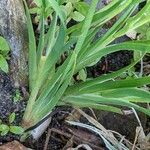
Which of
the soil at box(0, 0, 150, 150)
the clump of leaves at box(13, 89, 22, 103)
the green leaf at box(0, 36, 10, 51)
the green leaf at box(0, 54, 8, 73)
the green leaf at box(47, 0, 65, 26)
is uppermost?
the green leaf at box(47, 0, 65, 26)

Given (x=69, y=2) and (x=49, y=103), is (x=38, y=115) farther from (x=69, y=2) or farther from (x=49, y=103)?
(x=69, y=2)

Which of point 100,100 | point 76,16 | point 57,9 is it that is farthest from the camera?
point 76,16

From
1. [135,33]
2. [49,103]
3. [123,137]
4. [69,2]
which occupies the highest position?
[69,2]

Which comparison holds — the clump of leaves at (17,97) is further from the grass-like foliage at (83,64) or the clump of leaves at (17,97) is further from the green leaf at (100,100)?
the green leaf at (100,100)

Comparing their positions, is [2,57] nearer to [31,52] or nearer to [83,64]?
[31,52]

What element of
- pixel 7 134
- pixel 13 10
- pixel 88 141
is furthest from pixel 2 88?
pixel 88 141

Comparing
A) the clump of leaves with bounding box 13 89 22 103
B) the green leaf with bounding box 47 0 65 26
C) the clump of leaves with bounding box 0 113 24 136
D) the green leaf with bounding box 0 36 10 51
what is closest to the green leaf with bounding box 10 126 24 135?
the clump of leaves with bounding box 0 113 24 136

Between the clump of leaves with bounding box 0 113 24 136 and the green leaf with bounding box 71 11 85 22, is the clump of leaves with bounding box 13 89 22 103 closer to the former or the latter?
the clump of leaves with bounding box 0 113 24 136

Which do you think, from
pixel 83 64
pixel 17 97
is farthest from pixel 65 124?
pixel 83 64

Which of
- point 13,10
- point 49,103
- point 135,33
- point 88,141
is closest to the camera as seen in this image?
point 49,103
